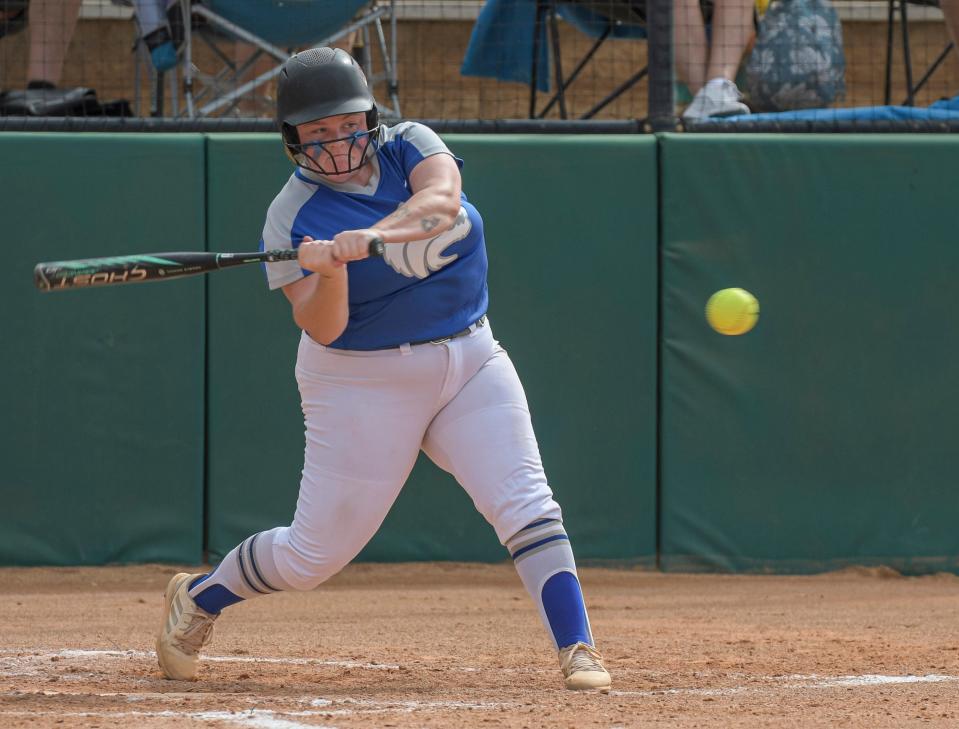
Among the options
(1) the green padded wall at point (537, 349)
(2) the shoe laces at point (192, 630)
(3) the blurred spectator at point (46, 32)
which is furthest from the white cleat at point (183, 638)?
(3) the blurred spectator at point (46, 32)

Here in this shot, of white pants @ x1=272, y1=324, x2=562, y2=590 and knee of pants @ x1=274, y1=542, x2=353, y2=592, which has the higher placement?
white pants @ x1=272, y1=324, x2=562, y2=590

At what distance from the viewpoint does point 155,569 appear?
593 cm

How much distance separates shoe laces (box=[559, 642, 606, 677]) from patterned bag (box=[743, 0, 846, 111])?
3.77 m

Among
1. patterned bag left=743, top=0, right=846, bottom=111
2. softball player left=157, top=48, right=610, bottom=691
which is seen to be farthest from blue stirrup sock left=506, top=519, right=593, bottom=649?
patterned bag left=743, top=0, right=846, bottom=111

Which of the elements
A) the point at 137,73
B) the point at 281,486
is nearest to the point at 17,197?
the point at 137,73

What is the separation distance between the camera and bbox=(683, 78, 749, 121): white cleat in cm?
630

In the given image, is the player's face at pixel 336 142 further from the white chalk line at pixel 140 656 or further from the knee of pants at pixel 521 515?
the white chalk line at pixel 140 656

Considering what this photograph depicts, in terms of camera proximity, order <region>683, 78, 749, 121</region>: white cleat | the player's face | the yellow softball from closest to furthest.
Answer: the player's face
the yellow softball
<region>683, 78, 749, 121</region>: white cleat

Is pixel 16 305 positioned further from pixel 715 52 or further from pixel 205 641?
pixel 715 52

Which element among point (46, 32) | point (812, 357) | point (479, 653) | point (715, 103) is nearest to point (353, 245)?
point (479, 653)

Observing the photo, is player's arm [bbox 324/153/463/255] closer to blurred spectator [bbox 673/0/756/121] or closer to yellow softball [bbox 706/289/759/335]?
yellow softball [bbox 706/289/759/335]

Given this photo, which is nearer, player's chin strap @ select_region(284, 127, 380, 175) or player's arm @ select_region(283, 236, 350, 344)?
player's arm @ select_region(283, 236, 350, 344)

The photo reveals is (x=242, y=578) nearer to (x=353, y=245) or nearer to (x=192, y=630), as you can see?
(x=192, y=630)

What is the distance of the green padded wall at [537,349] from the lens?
5.94 meters
